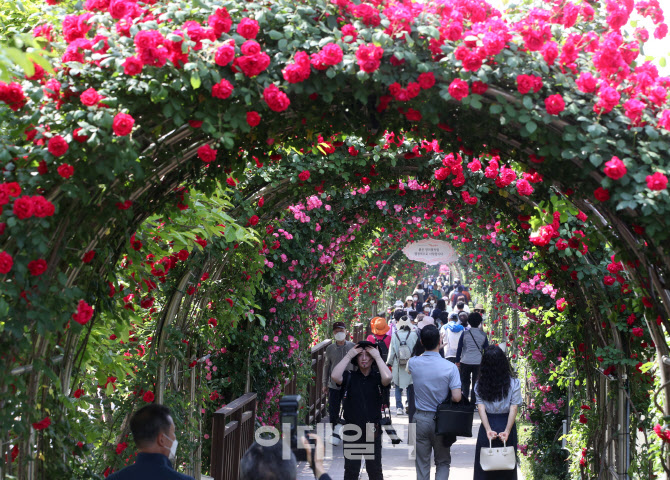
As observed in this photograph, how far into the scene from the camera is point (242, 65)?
2.79 metres

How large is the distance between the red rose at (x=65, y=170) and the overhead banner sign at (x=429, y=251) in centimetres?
1326

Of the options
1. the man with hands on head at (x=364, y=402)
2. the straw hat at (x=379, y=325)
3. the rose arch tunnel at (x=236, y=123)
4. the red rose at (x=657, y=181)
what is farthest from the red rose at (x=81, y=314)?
the straw hat at (x=379, y=325)

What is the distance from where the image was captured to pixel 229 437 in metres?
5.75

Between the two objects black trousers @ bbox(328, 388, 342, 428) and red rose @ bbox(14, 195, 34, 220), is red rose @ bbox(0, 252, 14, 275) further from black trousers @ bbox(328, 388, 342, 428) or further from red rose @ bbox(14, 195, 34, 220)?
black trousers @ bbox(328, 388, 342, 428)

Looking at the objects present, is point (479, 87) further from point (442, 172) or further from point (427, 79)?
point (442, 172)

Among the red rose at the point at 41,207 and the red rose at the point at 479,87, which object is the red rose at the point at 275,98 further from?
the red rose at the point at 41,207

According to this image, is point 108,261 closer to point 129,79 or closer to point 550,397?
point 129,79

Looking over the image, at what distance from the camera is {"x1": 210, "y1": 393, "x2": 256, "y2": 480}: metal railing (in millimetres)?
5508

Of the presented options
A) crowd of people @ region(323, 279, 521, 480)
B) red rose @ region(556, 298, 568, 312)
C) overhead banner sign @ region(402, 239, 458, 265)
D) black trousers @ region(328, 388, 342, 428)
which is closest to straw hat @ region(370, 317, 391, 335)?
crowd of people @ region(323, 279, 521, 480)

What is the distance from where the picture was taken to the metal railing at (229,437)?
5508 mm

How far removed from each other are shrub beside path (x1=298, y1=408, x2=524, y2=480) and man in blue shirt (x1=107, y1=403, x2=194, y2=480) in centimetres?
486

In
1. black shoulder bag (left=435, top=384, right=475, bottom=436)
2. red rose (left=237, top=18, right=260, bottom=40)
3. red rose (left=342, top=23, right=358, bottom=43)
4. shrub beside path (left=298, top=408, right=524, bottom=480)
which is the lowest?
shrub beside path (left=298, top=408, right=524, bottom=480)

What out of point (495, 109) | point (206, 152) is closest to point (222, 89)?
point (206, 152)

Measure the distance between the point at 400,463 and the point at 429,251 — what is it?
811 cm
